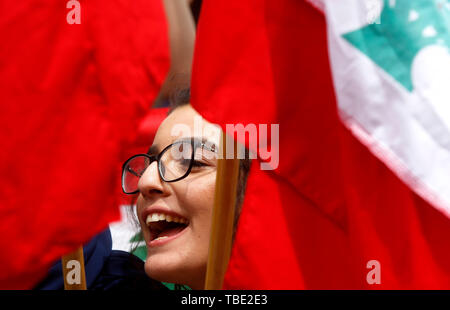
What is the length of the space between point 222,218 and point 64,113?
0.42 m

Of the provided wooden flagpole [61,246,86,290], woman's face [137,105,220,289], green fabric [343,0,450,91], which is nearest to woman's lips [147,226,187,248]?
woman's face [137,105,220,289]

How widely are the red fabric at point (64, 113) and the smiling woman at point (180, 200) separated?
0.51 meters

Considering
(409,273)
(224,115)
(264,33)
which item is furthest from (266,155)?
(409,273)

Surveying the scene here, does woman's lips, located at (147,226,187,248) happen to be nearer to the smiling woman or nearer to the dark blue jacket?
the smiling woman

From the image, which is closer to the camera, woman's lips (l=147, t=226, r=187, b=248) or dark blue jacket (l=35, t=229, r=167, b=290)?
woman's lips (l=147, t=226, r=187, b=248)

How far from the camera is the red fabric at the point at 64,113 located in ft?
3.65

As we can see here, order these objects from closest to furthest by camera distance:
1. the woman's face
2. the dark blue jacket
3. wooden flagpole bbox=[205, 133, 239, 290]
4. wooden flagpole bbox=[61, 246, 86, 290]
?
wooden flagpole bbox=[205, 133, 239, 290], wooden flagpole bbox=[61, 246, 86, 290], the woman's face, the dark blue jacket

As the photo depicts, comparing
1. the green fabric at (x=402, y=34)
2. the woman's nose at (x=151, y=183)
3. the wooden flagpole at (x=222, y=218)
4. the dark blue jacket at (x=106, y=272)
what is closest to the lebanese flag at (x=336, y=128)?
the green fabric at (x=402, y=34)

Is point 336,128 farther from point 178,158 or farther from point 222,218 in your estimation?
point 178,158

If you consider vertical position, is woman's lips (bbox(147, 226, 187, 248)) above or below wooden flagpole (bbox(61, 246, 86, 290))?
above

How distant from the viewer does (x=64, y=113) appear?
1.15 m

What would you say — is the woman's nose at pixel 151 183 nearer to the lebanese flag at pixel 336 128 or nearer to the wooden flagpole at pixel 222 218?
the wooden flagpole at pixel 222 218

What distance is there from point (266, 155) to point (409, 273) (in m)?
0.34

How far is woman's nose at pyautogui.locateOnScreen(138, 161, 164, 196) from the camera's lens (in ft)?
5.67
